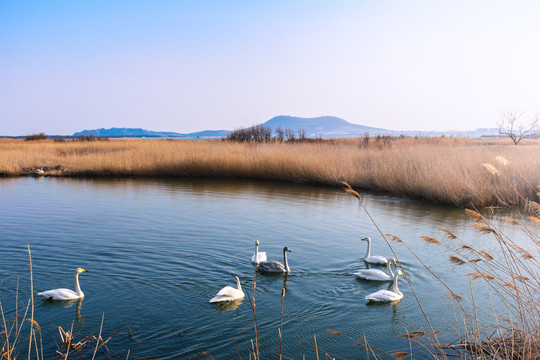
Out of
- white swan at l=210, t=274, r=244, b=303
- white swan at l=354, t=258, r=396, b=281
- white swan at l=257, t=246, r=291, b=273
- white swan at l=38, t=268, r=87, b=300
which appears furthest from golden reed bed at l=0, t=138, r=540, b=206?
white swan at l=38, t=268, r=87, b=300

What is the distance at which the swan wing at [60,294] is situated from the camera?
19.4 ft

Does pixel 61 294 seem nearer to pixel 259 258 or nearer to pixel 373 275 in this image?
pixel 259 258

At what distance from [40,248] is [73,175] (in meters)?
13.9

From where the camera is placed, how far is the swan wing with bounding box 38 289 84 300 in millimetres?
5918

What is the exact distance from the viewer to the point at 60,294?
5.92 meters

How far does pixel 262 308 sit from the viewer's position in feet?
19.4

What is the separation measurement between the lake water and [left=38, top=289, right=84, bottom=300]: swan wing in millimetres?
102

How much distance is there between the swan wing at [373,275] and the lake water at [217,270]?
4.6 inches

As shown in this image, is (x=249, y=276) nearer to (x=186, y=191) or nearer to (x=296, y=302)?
(x=296, y=302)

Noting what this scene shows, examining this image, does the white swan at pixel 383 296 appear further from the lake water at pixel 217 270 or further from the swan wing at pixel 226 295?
the swan wing at pixel 226 295

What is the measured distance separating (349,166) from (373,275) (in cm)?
1102

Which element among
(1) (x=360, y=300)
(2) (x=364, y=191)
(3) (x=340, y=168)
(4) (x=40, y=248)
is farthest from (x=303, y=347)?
(3) (x=340, y=168)

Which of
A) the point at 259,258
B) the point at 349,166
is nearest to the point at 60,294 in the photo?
Result: the point at 259,258

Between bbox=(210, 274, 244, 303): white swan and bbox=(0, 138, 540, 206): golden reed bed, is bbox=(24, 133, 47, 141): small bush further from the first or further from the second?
bbox=(210, 274, 244, 303): white swan
